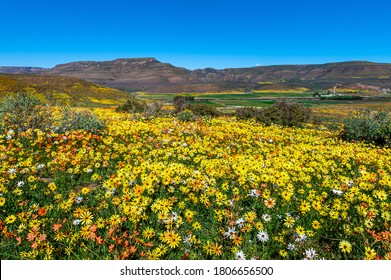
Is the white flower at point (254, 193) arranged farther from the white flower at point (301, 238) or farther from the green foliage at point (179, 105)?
the green foliage at point (179, 105)

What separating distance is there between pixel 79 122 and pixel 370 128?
13487 mm

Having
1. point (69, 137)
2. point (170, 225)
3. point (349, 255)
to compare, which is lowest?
point (349, 255)

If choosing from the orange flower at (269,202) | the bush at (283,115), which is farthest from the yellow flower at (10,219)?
the bush at (283,115)

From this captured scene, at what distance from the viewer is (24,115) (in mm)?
10227

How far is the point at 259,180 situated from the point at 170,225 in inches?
85.2

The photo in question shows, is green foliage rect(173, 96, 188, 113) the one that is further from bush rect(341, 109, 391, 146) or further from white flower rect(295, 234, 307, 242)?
white flower rect(295, 234, 307, 242)

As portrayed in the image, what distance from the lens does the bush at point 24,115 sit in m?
9.88

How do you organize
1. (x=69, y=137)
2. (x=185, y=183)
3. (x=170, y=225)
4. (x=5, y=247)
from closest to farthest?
(x=5, y=247) → (x=170, y=225) → (x=185, y=183) → (x=69, y=137)

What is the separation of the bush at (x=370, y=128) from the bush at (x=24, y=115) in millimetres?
13897

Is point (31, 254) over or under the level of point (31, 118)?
under

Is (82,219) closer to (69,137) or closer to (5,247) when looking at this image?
(5,247)

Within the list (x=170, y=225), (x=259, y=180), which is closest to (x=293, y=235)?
(x=259, y=180)

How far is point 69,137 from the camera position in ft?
27.7
